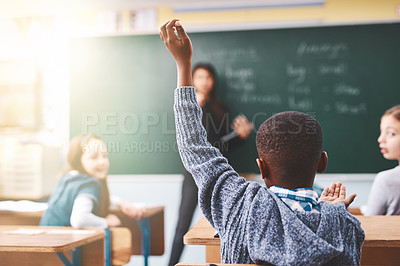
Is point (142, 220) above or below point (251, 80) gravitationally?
below

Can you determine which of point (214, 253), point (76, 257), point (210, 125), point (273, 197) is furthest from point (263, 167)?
point (210, 125)

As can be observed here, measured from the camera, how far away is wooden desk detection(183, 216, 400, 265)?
1.29 meters

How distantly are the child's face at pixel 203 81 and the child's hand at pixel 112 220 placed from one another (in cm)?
118

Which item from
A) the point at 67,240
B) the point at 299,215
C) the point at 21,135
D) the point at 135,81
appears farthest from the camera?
the point at 21,135

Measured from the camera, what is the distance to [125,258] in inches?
101

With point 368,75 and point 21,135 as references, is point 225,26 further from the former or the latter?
point 21,135

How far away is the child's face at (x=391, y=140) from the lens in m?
2.10

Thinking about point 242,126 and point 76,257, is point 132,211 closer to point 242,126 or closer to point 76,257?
point 76,257

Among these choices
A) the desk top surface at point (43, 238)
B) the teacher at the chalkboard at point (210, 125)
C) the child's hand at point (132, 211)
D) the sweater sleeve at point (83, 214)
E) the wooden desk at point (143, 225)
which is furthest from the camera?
the teacher at the chalkboard at point (210, 125)

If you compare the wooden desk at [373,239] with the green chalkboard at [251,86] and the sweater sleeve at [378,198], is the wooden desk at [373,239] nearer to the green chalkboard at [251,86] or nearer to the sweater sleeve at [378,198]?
the sweater sleeve at [378,198]

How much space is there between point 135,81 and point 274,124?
262 centimetres

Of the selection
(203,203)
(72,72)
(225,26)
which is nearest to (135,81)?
(72,72)

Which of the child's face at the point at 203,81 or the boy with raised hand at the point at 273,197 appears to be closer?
the boy with raised hand at the point at 273,197

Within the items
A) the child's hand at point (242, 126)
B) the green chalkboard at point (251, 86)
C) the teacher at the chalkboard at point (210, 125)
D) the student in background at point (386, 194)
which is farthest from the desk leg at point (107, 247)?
the student in background at point (386, 194)
